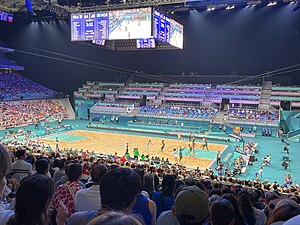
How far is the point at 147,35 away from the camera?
2395 centimetres

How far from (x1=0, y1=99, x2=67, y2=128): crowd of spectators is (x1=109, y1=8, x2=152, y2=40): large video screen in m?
16.5

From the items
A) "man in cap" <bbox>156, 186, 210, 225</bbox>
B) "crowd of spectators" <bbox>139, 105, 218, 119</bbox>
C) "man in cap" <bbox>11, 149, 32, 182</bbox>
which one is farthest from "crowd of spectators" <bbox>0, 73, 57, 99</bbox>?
"man in cap" <bbox>156, 186, 210, 225</bbox>

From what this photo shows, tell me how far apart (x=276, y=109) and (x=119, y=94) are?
21571 mm

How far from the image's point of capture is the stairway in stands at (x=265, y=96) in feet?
117

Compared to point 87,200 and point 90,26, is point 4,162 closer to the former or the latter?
point 87,200

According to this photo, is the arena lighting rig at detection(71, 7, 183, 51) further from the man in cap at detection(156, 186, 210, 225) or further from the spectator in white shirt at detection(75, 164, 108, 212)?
the man in cap at detection(156, 186, 210, 225)

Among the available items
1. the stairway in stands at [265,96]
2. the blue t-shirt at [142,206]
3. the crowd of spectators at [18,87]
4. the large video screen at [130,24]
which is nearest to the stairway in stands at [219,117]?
the stairway in stands at [265,96]

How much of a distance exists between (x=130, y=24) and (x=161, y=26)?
2623 mm

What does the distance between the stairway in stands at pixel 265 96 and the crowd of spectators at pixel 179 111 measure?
553cm

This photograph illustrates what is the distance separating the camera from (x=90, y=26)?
25797 millimetres

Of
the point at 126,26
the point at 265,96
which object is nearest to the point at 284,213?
the point at 126,26

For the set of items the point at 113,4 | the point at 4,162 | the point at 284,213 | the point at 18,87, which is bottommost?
the point at 284,213

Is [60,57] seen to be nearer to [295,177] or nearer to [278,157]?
[278,157]

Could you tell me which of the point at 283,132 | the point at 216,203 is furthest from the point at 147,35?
the point at 216,203
